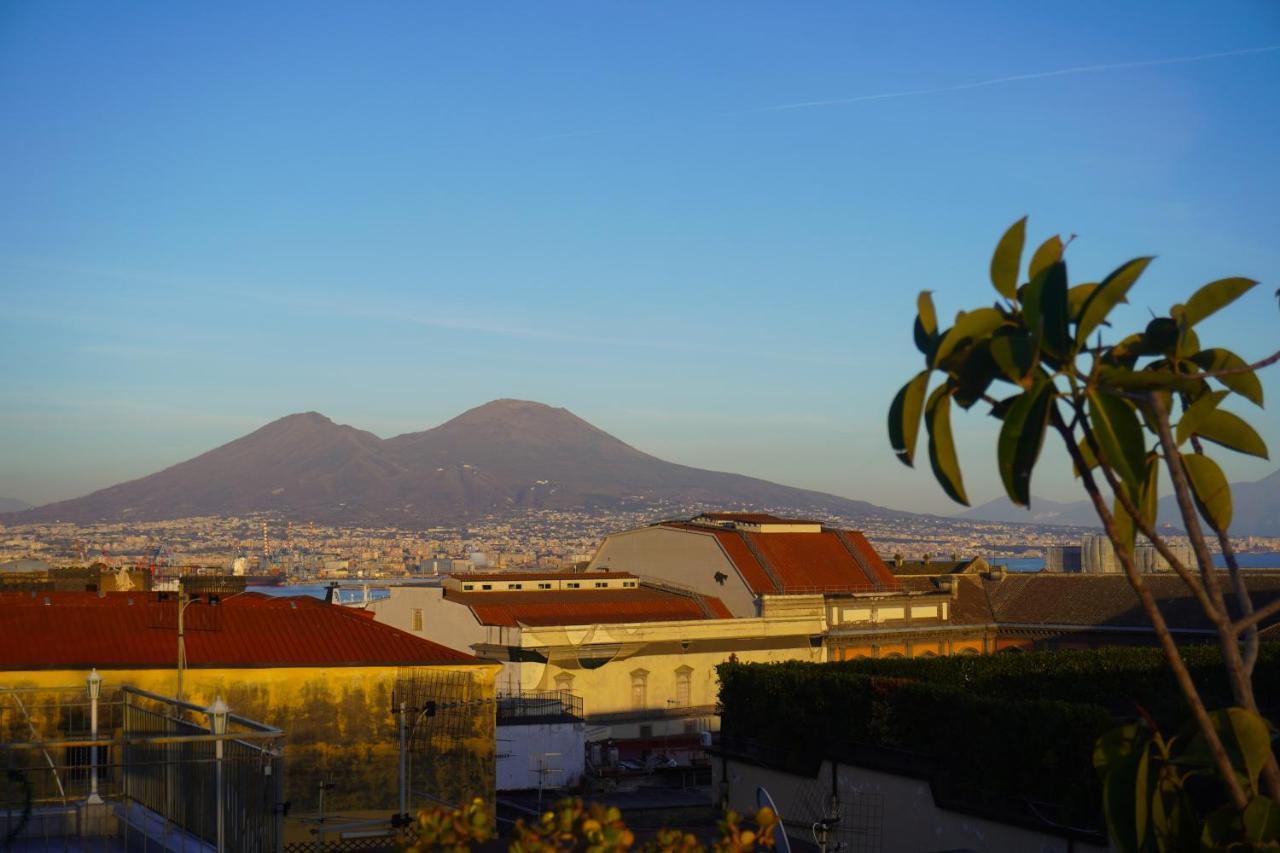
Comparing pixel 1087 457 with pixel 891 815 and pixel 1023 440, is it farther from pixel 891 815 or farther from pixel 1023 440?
pixel 891 815

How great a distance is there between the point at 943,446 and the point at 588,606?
4523 centimetres

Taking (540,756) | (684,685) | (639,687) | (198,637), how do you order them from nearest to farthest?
1. (198,637)
2. (540,756)
3. (639,687)
4. (684,685)

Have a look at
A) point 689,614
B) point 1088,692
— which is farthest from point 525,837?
point 689,614

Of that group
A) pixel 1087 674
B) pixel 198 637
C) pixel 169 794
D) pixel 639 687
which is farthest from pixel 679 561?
pixel 169 794

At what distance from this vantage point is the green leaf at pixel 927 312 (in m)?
9.55

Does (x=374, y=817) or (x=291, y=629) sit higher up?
(x=291, y=629)

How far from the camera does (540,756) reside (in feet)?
129

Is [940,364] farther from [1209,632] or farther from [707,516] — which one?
[707,516]

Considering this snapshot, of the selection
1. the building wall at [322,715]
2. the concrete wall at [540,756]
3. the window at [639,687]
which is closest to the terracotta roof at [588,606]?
the window at [639,687]

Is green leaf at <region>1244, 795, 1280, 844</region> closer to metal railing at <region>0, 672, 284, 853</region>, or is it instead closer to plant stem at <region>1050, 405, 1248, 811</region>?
plant stem at <region>1050, 405, 1248, 811</region>

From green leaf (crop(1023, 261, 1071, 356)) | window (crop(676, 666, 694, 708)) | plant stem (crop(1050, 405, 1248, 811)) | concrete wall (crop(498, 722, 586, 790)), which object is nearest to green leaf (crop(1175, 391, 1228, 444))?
plant stem (crop(1050, 405, 1248, 811))

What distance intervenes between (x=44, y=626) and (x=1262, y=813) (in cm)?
Result: 2666

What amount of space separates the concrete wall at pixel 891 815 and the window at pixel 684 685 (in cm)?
2055

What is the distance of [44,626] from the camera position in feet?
96.8
